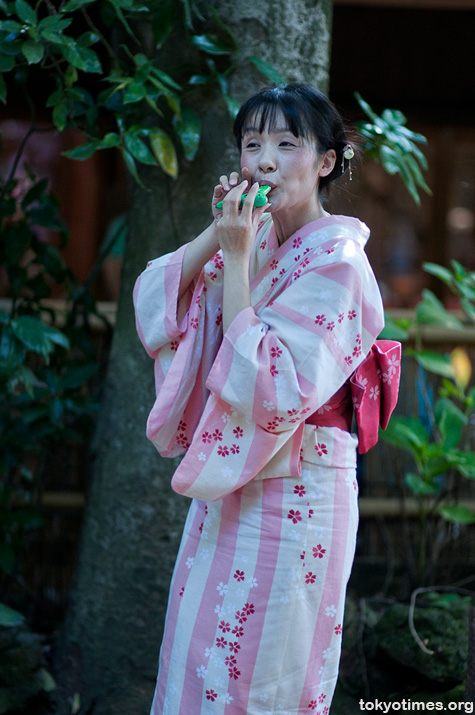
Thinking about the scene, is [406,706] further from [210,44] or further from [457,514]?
[210,44]

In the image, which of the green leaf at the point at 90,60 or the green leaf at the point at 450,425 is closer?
the green leaf at the point at 90,60

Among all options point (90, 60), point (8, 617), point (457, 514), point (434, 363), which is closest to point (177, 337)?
point (90, 60)

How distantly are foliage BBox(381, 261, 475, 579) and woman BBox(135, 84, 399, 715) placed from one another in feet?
4.36

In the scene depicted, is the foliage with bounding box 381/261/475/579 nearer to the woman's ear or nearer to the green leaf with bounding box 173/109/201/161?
the green leaf with bounding box 173/109/201/161

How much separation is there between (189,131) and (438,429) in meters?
1.75

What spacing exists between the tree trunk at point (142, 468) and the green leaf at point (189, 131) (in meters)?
0.13

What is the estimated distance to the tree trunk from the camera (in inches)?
99.0

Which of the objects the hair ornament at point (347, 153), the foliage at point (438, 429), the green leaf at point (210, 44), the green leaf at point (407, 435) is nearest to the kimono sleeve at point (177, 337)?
the hair ornament at point (347, 153)

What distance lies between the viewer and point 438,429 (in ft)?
11.0

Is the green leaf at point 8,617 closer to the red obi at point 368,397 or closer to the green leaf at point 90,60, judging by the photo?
the red obi at point 368,397

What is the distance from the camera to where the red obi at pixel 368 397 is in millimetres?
1724

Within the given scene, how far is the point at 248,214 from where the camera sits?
61.2 inches

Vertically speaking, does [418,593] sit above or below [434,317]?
below

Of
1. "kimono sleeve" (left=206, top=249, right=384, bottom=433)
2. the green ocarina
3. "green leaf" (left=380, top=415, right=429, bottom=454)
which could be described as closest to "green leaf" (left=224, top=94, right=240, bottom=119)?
the green ocarina
